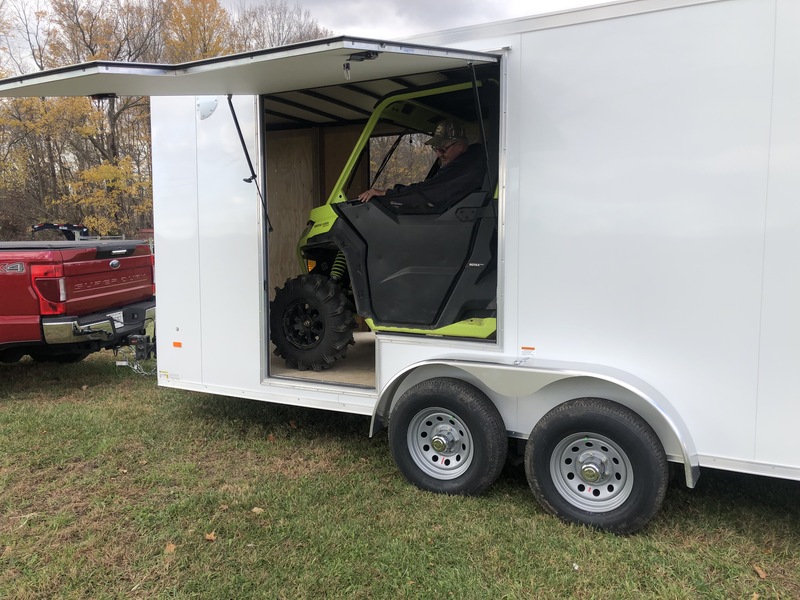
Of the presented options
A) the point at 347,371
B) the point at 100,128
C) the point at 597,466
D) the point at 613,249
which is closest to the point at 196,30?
the point at 100,128

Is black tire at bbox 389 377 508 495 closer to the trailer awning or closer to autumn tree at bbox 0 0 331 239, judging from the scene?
the trailer awning

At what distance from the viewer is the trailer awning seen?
3.13 meters

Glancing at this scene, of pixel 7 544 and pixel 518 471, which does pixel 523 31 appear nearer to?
pixel 518 471

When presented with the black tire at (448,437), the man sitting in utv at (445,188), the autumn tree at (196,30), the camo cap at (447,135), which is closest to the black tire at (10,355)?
the man sitting in utv at (445,188)

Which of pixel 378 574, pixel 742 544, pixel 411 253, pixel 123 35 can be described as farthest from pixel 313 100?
pixel 123 35

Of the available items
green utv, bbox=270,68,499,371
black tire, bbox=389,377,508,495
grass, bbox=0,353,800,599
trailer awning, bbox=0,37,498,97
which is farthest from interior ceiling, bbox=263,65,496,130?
grass, bbox=0,353,800,599

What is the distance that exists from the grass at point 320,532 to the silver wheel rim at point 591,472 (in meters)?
0.19

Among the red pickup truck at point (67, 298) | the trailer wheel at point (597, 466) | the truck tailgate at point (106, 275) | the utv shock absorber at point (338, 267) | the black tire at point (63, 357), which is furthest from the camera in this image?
the black tire at point (63, 357)

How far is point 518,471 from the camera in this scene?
4.13 meters

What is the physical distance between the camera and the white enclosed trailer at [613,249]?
299cm

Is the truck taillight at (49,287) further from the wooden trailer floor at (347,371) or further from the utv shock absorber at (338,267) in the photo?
the utv shock absorber at (338,267)

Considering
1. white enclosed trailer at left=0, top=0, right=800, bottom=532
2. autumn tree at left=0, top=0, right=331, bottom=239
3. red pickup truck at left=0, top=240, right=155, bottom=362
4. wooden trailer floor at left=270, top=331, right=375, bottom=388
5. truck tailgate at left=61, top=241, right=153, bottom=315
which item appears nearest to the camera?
white enclosed trailer at left=0, top=0, right=800, bottom=532

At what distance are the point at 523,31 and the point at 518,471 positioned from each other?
115 inches

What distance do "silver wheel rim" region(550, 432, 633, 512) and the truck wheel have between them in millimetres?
2055
